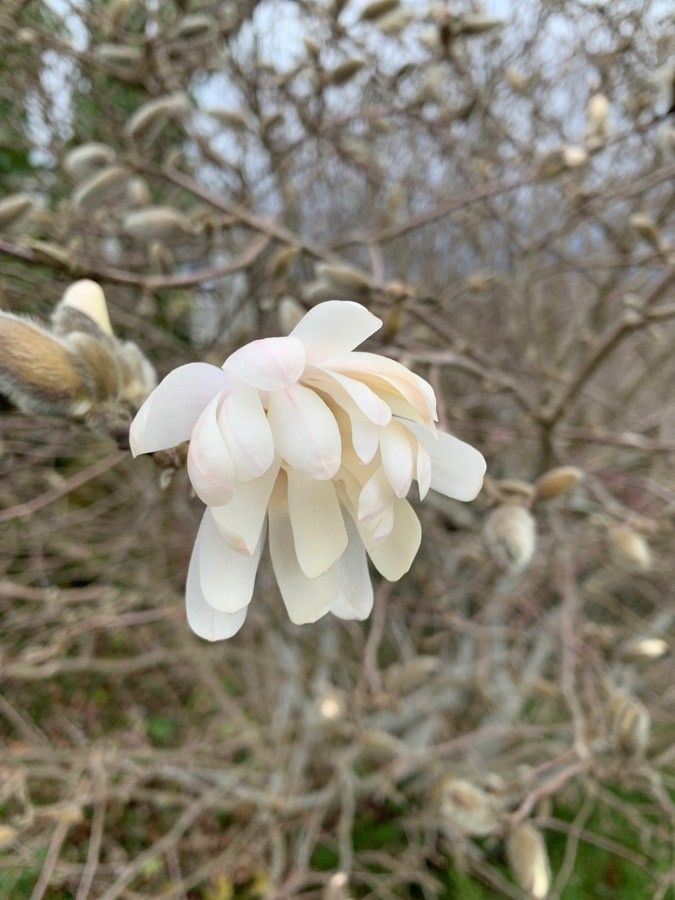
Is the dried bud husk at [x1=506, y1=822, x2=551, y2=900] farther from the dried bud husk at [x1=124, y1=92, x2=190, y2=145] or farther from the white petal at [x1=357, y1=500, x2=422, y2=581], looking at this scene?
the dried bud husk at [x1=124, y1=92, x2=190, y2=145]

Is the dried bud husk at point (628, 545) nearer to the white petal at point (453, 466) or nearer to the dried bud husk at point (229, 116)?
the white petal at point (453, 466)

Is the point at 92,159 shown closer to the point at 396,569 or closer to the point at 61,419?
the point at 61,419

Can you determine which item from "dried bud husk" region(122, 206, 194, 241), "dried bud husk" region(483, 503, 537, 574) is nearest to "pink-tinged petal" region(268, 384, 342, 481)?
"dried bud husk" region(483, 503, 537, 574)

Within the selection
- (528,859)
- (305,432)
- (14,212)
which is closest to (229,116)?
(14,212)

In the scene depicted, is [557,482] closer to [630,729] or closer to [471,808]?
[630,729]

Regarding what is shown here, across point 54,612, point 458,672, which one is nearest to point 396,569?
point 54,612
